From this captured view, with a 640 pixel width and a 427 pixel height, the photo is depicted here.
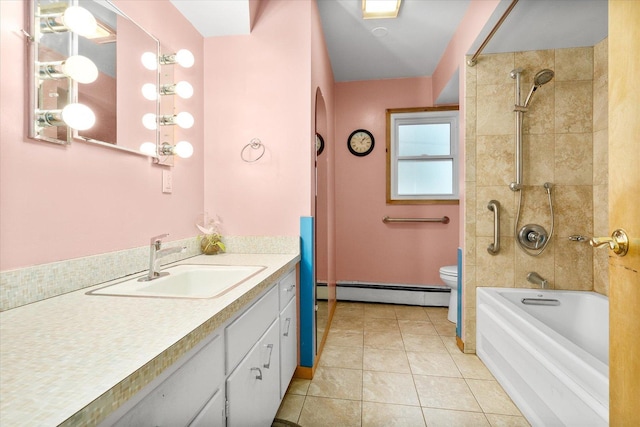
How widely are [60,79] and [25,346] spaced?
2.83 feet

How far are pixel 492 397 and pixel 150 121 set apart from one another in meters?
2.36

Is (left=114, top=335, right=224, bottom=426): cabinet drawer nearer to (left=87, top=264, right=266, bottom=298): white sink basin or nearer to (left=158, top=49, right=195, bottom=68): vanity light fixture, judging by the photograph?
(left=87, top=264, right=266, bottom=298): white sink basin

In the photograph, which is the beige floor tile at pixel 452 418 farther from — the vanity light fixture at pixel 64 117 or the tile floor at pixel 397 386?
the vanity light fixture at pixel 64 117

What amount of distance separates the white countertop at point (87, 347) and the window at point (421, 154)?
275 cm

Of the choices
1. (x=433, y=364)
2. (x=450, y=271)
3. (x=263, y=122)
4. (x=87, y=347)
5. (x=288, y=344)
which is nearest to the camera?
(x=87, y=347)

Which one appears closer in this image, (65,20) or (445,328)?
(65,20)

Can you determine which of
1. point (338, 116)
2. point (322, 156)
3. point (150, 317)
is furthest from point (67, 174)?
point (338, 116)

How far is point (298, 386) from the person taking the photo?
1.80 meters

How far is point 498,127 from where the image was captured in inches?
85.7

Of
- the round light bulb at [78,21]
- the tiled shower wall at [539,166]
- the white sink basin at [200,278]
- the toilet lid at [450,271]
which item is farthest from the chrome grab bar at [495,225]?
the round light bulb at [78,21]

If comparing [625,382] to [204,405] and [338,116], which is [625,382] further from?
[338,116]

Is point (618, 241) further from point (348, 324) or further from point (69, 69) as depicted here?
point (348, 324)

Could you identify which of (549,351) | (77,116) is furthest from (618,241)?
(77,116)

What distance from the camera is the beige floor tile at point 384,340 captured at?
91.5 inches
